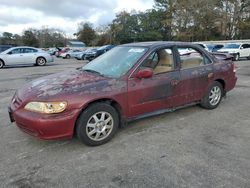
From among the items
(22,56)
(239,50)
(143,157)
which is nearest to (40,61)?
(22,56)

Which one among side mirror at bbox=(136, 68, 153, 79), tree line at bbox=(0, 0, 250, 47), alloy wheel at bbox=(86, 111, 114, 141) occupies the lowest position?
alloy wheel at bbox=(86, 111, 114, 141)

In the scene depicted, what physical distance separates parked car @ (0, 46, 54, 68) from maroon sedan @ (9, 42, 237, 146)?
14530 millimetres

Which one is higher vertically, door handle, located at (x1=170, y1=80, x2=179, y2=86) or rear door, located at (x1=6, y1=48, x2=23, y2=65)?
rear door, located at (x1=6, y1=48, x2=23, y2=65)

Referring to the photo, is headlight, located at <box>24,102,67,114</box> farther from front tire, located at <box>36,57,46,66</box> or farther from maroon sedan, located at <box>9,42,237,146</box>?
front tire, located at <box>36,57,46,66</box>

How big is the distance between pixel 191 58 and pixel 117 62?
1.66m

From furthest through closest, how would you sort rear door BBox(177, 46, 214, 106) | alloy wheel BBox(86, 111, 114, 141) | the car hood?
rear door BBox(177, 46, 214, 106) < alloy wheel BBox(86, 111, 114, 141) < the car hood

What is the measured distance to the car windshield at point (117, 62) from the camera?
14.5 ft

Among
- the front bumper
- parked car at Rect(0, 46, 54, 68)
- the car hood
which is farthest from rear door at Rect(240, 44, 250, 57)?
the front bumper

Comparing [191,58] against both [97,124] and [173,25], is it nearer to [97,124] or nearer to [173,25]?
[97,124]

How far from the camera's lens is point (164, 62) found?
195 inches

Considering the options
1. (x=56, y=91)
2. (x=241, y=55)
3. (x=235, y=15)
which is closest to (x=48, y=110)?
(x=56, y=91)

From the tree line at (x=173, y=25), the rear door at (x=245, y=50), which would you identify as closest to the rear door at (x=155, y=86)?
the rear door at (x=245, y=50)

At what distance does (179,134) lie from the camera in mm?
4410

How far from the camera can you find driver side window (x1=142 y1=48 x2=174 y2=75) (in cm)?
470
